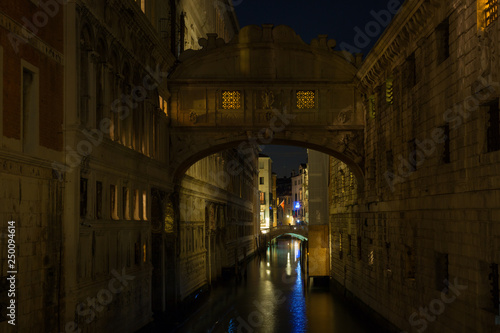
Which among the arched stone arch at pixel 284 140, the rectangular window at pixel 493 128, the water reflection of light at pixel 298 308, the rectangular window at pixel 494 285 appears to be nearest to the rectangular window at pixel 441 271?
the rectangular window at pixel 494 285

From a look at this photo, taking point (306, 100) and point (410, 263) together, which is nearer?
point (410, 263)

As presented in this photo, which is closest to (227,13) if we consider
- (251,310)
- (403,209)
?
(251,310)

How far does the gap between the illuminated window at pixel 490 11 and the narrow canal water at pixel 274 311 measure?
518 inches

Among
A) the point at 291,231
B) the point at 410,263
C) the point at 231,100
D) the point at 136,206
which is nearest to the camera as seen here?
the point at 410,263

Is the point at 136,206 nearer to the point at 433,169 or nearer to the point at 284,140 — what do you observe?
the point at 284,140

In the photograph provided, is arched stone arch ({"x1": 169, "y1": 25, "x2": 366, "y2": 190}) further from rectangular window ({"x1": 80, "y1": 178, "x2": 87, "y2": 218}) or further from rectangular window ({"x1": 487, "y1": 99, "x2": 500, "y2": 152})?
rectangular window ({"x1": 487, "y1": 99, "x2": 500, "y2": 152})

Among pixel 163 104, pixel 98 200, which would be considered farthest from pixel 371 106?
pixel 98 200

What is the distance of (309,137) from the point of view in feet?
80.8

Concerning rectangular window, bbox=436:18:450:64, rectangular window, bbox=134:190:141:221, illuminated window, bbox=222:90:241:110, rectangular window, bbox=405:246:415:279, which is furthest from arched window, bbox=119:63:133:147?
rectangular window, bbox=405:246:415:279

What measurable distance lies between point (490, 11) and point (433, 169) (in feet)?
15.9

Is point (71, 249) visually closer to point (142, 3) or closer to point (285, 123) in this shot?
point (142, 3)

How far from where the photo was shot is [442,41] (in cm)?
1534

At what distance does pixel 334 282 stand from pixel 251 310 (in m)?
7.98

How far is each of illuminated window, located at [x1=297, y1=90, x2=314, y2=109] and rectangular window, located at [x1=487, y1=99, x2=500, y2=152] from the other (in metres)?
12.8
